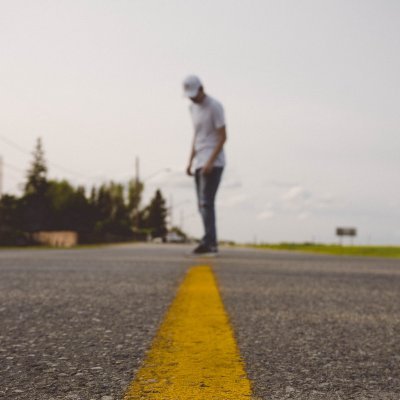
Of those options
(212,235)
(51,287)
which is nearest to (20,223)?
(212,235)

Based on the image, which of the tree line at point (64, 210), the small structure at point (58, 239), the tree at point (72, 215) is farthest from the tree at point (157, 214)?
the small structure at point (58, 239)

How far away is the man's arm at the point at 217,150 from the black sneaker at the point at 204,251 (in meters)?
1.25

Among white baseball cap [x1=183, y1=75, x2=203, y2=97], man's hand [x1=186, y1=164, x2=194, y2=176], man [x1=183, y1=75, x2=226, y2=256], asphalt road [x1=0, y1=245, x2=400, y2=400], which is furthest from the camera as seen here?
man's hand [x1=186, y1=164, x2=194, y2=176]

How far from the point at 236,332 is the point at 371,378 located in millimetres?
751

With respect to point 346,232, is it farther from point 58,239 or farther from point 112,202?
point 58,239

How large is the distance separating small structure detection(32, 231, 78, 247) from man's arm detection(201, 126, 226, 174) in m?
32.9

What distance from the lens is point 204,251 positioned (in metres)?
8.20

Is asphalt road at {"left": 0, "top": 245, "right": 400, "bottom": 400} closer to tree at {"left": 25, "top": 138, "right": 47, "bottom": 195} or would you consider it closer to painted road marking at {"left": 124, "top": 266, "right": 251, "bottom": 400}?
painted road marking at {"left": 124, "top": 266, "right": 251, "bottom": 400}

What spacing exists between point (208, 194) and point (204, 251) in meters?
1.03

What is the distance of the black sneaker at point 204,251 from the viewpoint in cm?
813

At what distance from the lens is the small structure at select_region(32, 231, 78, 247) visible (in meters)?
39.9

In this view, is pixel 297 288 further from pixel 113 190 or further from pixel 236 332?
pixel 113 190

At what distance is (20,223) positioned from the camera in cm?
5322

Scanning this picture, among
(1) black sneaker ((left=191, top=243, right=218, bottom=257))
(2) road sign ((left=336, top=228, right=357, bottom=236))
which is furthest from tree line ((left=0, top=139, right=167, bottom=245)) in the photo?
(1) black sneaker ((left=191, top=243, right=218, bottom=257))
